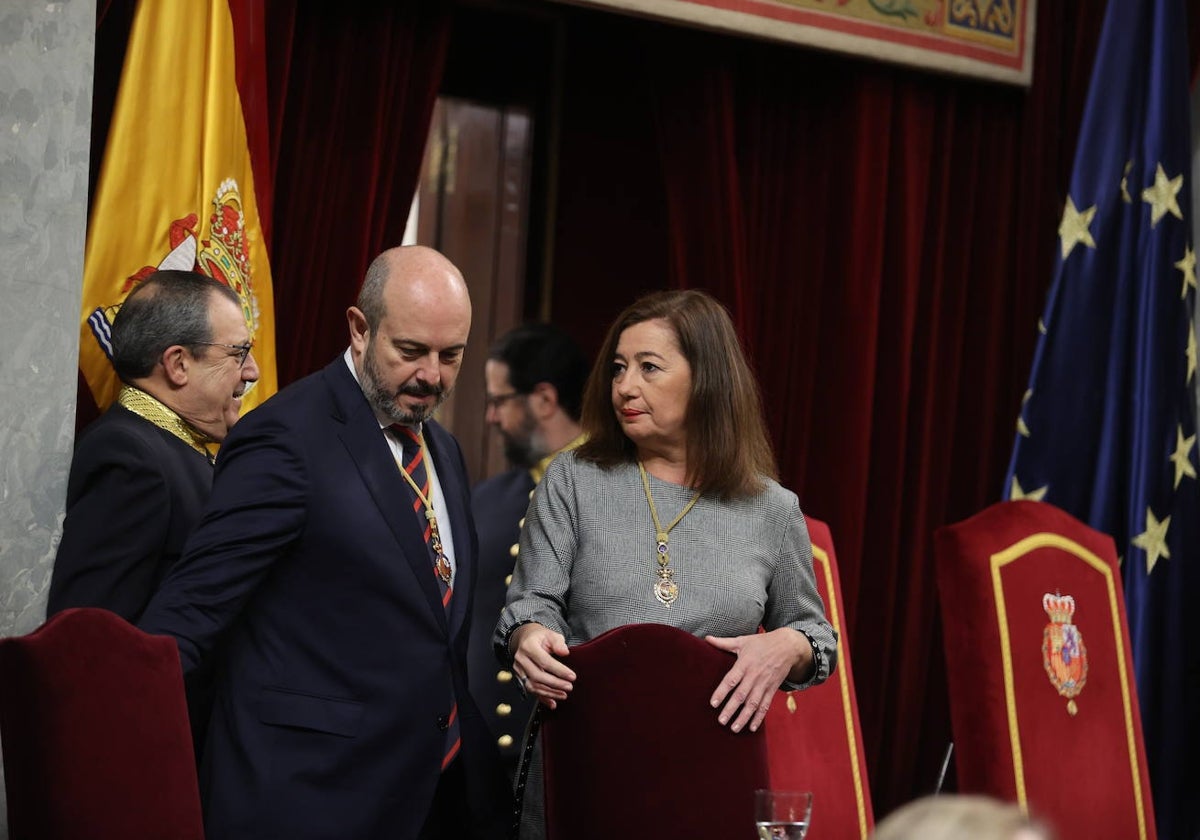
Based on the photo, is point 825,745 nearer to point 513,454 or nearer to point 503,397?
point 513,454

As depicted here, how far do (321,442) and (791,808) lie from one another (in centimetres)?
88

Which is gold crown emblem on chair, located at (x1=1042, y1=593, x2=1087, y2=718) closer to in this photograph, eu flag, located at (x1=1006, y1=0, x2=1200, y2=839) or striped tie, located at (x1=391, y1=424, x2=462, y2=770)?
eu flag, located at (x1=1006, y1=0, x2=1200, y2=839)

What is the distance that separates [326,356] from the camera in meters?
3.71

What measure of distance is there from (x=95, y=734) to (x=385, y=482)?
0.60m

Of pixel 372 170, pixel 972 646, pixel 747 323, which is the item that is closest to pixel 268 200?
pixel 372 170

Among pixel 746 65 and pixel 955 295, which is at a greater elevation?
pixel 746 65

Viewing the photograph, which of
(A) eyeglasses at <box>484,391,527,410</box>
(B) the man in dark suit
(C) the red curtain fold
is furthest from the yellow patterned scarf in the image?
(A) eyeglasses at <box>484,391,527,410</box>

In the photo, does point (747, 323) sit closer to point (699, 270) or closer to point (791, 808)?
point (699, 270)

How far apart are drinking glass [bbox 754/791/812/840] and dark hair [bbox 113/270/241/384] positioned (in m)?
1.38

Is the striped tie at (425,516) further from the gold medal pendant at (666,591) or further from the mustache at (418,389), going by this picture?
the gold medal pendant at (666,591)

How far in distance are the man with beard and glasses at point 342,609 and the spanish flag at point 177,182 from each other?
71 cm

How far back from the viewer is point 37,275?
2.54 metres

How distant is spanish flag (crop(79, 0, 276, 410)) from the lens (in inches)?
112

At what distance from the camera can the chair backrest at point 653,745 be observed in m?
2.18
